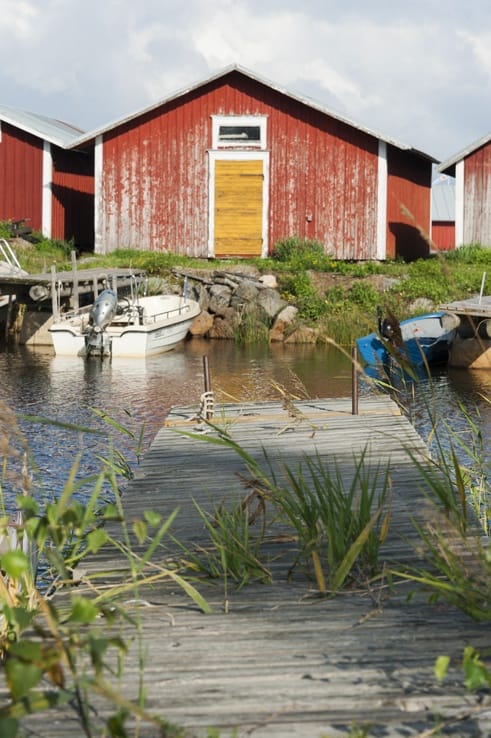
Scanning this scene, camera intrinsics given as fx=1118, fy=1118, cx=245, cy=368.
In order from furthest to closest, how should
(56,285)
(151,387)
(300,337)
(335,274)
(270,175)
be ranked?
1. (270,175)
2. (335,274)
3. (300,337)
4. (56,285)
5. (151,387)

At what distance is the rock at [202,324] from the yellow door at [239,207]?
8.82ft

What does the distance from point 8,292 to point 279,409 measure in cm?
1327

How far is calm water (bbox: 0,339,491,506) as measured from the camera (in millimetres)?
12273

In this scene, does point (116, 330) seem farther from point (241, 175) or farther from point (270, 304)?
point (241, 175)

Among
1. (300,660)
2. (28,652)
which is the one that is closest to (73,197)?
(300,660)

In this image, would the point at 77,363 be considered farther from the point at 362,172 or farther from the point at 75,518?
the point at 75,518

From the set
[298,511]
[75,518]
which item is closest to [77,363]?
[298,511]

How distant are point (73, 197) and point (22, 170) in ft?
6.11

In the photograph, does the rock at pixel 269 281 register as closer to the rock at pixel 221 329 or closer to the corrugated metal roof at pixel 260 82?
the rock at pixel 221 329

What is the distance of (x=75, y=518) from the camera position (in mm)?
3061

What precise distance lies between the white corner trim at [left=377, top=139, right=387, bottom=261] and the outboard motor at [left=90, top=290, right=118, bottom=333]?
28.6 feet

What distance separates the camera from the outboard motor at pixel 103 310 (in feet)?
68.2

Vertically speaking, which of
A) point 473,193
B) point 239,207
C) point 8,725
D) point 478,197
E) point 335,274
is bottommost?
point 8,725

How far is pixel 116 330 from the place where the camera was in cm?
2173
